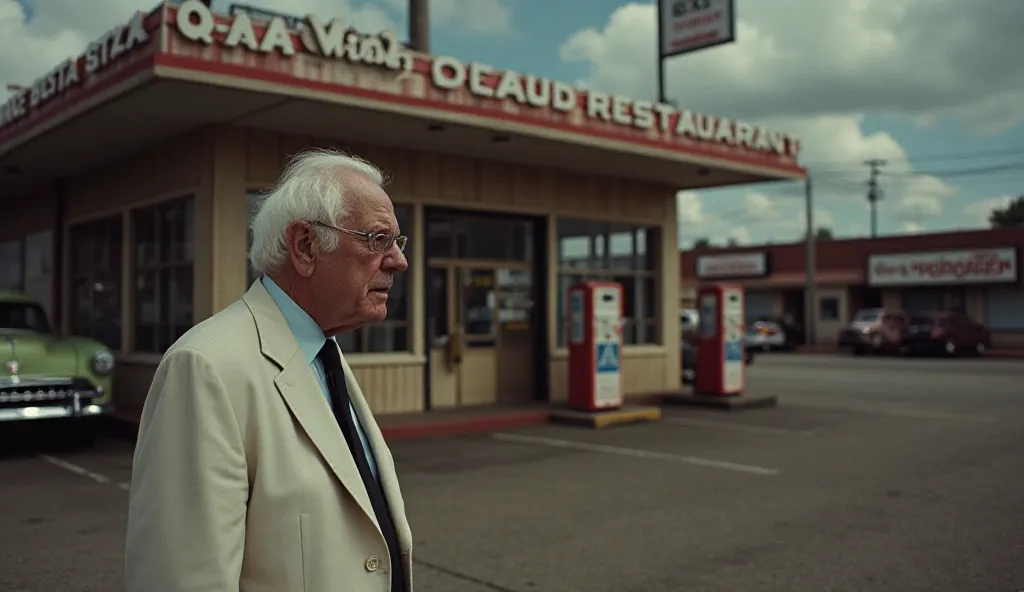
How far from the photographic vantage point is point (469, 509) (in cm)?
692

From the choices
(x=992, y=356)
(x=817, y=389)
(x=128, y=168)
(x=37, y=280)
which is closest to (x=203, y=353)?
(x=128, y=168)

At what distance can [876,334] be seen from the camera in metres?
32.1

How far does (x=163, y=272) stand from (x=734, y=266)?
113ft

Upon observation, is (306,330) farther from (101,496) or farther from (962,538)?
(101,496)

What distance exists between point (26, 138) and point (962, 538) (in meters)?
10.7

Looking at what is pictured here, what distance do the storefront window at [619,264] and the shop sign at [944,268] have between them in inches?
930

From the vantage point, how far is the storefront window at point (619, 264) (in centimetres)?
1412

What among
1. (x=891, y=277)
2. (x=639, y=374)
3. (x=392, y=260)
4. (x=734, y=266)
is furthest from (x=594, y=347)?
(x=734, y=266)

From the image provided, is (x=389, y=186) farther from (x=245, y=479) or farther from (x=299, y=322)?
(x=245, y=479)

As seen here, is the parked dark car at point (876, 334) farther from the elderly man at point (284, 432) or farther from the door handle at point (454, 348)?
the elderly man at point (284, 432)

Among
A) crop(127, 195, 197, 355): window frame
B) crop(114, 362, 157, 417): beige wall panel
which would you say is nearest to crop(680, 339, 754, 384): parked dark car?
crop(127, 195, 197, 355): window frame

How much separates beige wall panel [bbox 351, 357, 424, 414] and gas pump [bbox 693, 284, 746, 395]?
4569 millimetres

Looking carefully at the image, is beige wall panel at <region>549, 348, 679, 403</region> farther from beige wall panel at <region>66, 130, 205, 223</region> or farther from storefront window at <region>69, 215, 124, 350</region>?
storefront window at <region>69, 215, 124, 350</region>

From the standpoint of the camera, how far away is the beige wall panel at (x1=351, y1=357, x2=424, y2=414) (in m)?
11.6
